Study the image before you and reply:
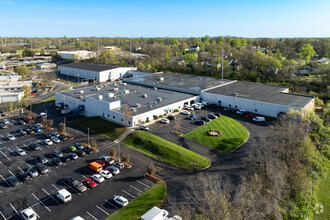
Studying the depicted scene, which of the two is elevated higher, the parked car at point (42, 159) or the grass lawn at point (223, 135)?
the grass lawn at point (223, 135)

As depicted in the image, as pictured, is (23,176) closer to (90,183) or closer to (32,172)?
(32,172)

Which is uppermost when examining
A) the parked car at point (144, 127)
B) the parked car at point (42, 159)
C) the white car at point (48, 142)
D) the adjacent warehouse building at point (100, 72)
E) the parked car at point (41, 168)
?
the adjacent warehouse building at point (100, 72)

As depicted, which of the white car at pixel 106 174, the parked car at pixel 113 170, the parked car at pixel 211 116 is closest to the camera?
the white car at pixel 106 174

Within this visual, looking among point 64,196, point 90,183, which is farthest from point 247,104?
point 64,196

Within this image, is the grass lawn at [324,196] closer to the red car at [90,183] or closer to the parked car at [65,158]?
the red car at [90,183]

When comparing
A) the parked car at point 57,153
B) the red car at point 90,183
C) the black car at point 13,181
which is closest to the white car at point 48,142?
the parked car at point 57,153

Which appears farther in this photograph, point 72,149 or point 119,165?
point 72,149

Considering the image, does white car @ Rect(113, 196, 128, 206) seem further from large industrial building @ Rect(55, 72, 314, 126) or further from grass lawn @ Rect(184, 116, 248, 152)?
large industrial building @ Rect(55, 72, 314, 126)

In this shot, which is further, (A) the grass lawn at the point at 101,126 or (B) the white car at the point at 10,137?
(A) the grass lawn at the point at 101,126
